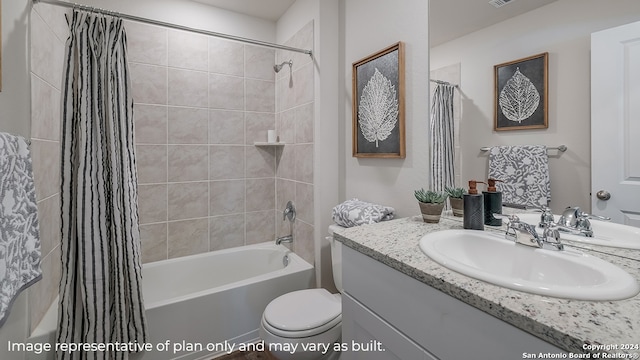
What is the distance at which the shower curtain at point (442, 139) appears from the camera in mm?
1278

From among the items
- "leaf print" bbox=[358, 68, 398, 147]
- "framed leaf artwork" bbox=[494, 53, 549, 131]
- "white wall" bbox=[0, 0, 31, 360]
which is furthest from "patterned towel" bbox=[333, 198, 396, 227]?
"white wall" bbox=[0, 0, 31, 360]

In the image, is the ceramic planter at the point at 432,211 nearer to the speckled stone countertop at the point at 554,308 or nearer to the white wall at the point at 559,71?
the white wall at the point at 559,71

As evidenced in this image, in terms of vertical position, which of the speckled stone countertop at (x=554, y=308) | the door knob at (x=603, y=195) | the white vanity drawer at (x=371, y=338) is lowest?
the white vanity drawer at (x=371, y=338)

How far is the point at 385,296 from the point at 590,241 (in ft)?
2.21

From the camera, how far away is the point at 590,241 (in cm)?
86

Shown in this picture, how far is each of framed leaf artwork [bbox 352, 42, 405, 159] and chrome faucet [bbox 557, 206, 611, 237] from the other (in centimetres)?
72

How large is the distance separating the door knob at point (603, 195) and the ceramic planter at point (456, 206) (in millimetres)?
447

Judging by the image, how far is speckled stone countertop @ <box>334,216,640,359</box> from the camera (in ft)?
1.47

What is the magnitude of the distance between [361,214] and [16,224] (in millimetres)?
1344

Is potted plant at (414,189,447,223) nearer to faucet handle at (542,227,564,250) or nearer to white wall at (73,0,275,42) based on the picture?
faucet handle at (542,227,564,250)

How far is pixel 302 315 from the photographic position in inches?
54.6

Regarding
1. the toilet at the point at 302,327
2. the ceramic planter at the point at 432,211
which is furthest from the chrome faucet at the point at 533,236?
the toilet at the point at 302,327

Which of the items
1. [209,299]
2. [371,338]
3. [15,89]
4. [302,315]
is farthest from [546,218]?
[15,89]

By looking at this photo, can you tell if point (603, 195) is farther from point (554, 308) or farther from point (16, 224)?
point (16, 224)
